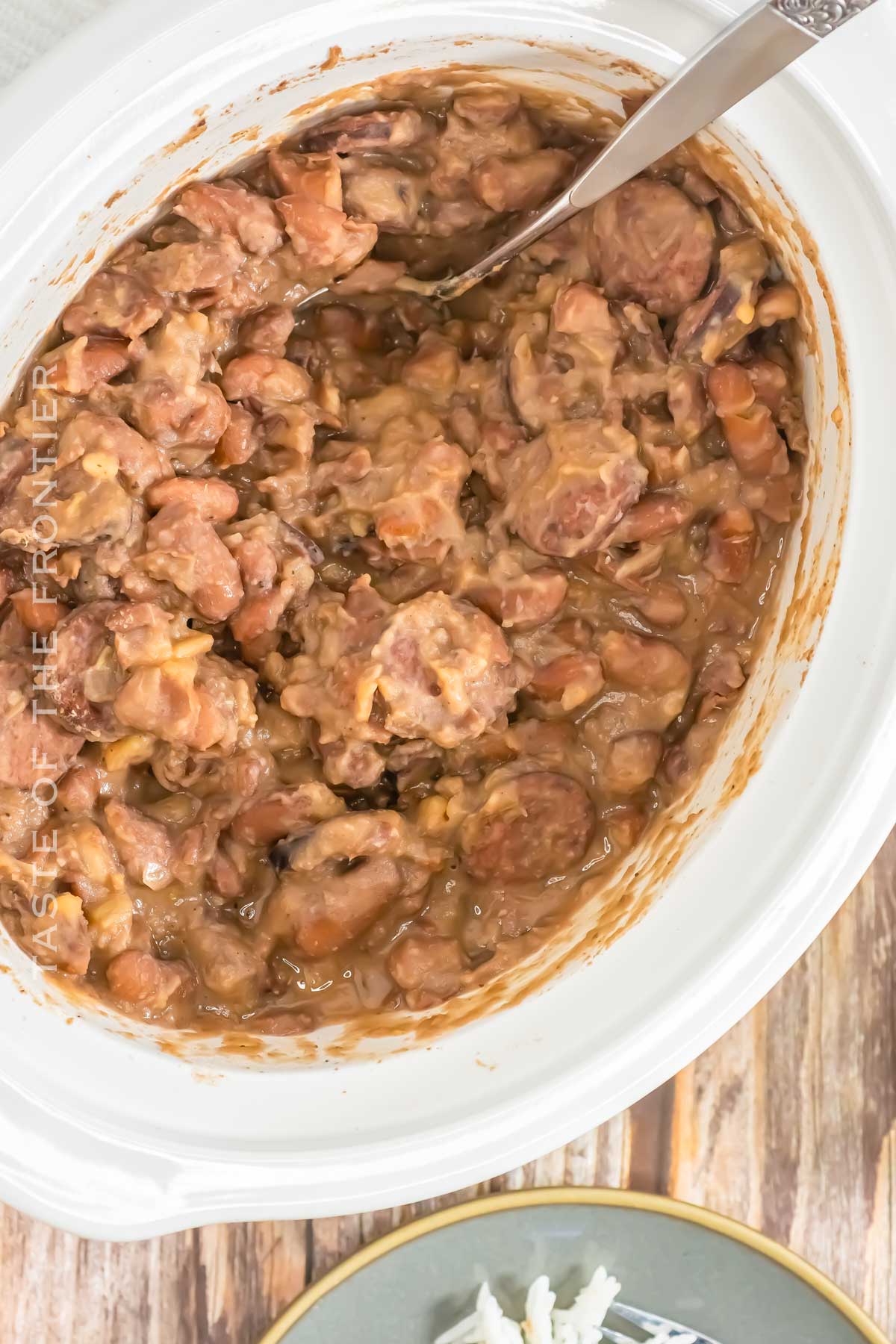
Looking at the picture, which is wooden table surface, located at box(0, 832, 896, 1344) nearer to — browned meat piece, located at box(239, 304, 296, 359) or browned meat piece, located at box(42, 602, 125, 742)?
browned meat piece, located at box(42, 602, 125, 742)

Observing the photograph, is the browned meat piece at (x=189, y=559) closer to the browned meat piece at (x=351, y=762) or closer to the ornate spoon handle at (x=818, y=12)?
the browned meat piece at (x=351, y=762)

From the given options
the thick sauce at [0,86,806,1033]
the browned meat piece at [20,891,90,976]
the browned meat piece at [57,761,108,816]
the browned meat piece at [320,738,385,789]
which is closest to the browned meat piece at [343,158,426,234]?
the thick sauce at [0,86,806,1033]

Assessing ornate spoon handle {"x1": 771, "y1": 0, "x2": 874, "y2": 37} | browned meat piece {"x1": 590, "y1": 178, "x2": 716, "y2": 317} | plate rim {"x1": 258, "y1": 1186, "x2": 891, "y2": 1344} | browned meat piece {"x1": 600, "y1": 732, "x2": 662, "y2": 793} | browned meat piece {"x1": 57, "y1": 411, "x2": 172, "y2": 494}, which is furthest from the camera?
plate rim {"x1": 258, "y1": 1186, "x2": 891, "y2": 1344}

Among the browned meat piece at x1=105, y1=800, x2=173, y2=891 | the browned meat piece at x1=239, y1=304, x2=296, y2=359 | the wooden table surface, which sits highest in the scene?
the browned meat piece at x1=239, y1=304, x2=296, y2=359

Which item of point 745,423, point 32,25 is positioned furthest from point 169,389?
point 745,423

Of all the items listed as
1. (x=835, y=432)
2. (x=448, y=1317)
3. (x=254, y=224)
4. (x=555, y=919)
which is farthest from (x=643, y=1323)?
(x=254, y=224)

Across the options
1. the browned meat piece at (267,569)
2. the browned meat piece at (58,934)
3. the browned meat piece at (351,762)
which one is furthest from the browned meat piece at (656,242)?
the browned meat piece at (58,934)

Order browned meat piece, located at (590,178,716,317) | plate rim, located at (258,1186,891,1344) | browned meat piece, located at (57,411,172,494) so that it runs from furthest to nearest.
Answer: plate rim, located at (258,1186,891,1344) < browned meat piece, located at (590,178,716,317) < browned meat piece, located at (57,411,172,494)
